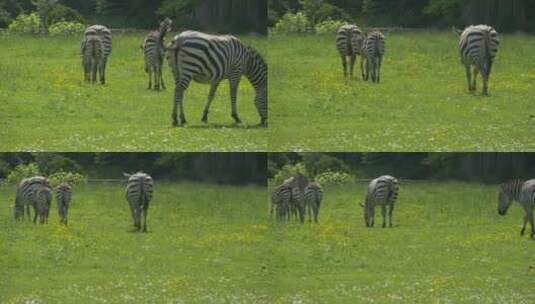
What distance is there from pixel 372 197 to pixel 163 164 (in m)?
2.39

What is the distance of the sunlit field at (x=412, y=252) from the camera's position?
1384cm

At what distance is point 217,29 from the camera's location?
14.4 m

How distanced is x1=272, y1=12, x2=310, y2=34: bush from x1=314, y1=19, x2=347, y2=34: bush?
0.12m

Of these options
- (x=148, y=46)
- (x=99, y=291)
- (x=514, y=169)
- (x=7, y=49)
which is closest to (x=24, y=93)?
(x=7, y=49)

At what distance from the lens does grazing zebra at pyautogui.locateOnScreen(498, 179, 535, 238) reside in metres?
14.3

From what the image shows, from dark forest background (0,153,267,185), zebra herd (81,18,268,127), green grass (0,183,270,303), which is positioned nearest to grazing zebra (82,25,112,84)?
zebra herd (81,18,268,127)

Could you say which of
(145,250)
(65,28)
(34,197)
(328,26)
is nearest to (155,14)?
(65,28)

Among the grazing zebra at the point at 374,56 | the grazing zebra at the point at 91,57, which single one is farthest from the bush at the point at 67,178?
the grazing zebra at the point at 374,56

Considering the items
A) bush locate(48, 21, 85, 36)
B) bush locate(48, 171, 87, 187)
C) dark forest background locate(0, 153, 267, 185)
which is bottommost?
bush locate(48, 171, 87, 187)

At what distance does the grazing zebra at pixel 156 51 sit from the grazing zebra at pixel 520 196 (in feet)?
13.4

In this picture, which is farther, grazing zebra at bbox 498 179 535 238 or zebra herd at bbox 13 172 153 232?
grazing zebra at bbox 498 179 535 238

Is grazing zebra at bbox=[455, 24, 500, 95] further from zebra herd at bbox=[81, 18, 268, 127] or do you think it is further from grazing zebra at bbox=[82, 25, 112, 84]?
grazing zebra at bbox=[82, 25, 112, 84]

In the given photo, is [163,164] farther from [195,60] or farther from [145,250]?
[195,60]

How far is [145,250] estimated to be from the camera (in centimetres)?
1408
